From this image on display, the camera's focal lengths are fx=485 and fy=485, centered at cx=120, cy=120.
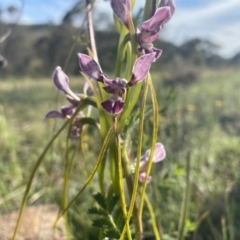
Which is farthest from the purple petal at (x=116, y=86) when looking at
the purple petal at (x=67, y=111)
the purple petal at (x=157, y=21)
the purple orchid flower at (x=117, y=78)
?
the purple petal at (x=67, y=111)

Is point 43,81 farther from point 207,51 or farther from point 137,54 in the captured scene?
point 137,54

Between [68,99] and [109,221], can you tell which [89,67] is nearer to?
[68,99]

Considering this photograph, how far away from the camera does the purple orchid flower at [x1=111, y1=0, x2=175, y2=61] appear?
0.95m

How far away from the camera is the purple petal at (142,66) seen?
90 centimetres

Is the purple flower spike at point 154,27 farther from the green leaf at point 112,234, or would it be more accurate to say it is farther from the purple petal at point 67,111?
the green leaf at point 112,234

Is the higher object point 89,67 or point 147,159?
point 89,67

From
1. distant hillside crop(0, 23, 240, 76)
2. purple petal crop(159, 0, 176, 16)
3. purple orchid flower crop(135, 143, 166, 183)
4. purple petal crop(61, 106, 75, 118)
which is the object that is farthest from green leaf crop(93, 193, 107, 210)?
distant hillside crop(0, 23, 240, 76)

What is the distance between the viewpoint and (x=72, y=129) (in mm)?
1214

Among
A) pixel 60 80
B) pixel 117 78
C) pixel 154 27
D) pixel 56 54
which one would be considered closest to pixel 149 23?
pixel 154 27

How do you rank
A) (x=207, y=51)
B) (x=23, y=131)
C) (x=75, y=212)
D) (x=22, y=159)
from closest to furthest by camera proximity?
(x=75, y=212)
(x=22, y=159)
(x=23, y=131)
(x=207, y=51)

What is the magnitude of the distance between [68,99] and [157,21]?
1.00 feet

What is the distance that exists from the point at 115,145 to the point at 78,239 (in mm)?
1350

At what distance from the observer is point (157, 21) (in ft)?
3.17

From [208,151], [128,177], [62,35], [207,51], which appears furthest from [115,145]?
[207,51]
